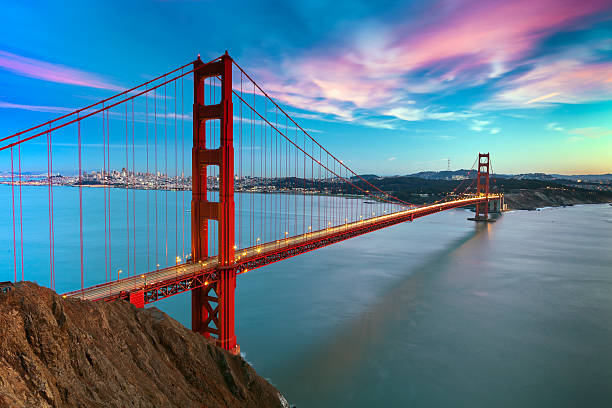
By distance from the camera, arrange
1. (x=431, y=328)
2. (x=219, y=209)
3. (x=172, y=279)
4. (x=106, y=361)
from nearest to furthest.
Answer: (x=106, y=361) → (x=172, y=279) → (x=219, y=209) → (x=431, y=328)

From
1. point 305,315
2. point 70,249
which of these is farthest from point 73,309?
point 70,249

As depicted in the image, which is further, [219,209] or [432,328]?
[432,328]

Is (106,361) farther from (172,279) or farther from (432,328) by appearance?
(432,328)

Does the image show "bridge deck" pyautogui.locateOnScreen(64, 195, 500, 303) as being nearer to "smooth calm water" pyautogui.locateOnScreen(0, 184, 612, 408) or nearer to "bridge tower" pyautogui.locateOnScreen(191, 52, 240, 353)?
"bridge tower" pyautogui.locateOnScreen(191, 52, 240, 353)

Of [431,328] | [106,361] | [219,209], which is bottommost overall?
[431,328]

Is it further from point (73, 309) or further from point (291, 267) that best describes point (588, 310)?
point (73, 309)

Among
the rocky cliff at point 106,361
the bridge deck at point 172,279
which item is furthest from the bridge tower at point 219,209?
the rocky cliff at point 106,361

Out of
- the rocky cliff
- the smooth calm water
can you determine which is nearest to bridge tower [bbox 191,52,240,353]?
the smooth calm water

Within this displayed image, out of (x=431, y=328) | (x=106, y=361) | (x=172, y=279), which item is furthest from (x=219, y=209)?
(x=431, y=328)

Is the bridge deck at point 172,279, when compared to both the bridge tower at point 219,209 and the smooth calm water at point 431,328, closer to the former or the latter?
the bridge tower at point 219,209
